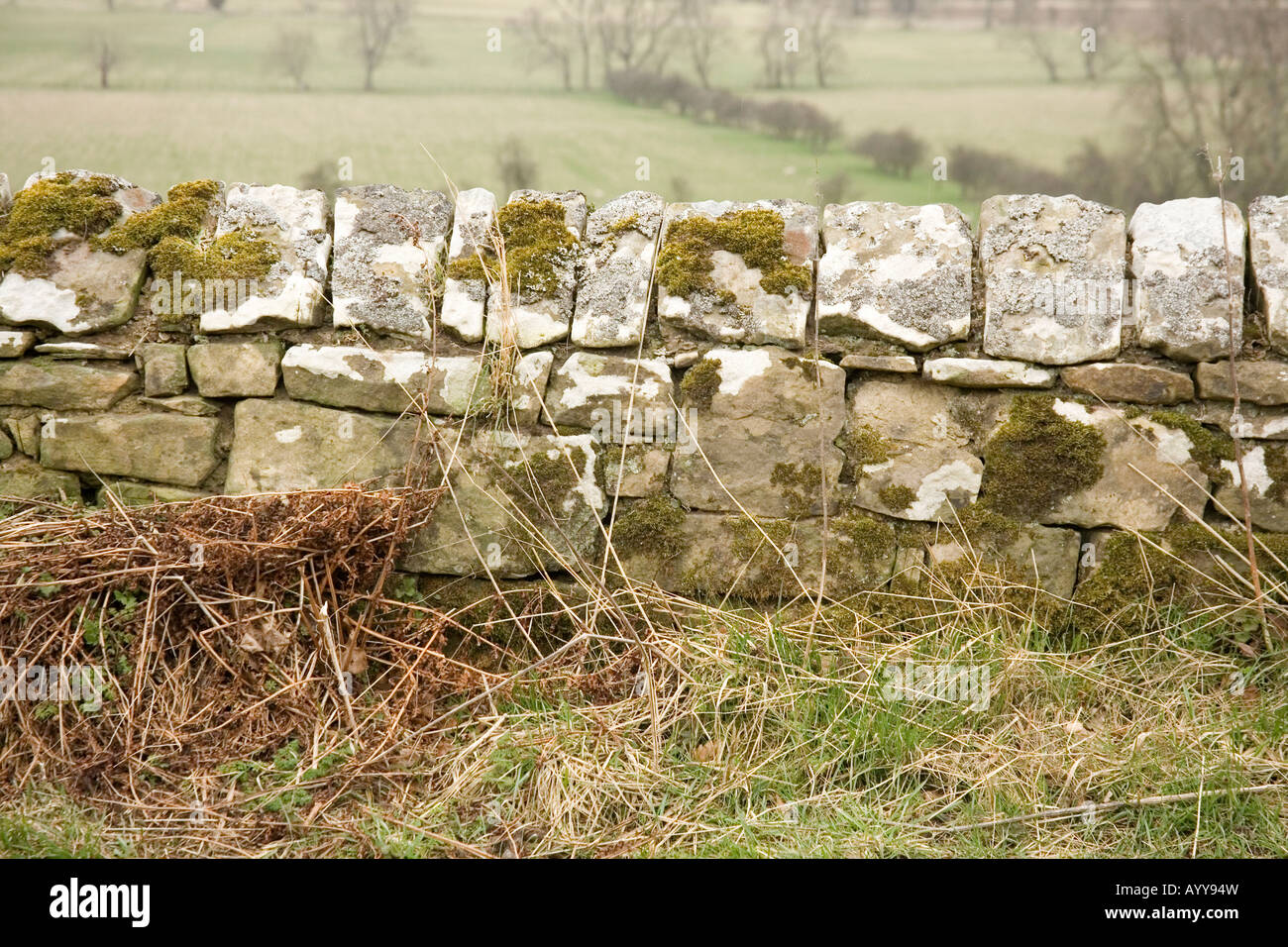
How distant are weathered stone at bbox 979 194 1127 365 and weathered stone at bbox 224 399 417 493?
6.33 feet

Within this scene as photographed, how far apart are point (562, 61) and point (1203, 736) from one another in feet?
21.4

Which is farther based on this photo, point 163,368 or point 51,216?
point 51,216

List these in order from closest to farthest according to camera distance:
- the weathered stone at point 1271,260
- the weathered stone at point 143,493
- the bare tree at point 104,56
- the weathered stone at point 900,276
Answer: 1. the weathered stone at point 1271,260
2. the weathered stone at point 900,276
3. the weathered stone at point 143,493
4. the bare tree at point 104,56

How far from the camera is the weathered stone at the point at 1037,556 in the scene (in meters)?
2.86

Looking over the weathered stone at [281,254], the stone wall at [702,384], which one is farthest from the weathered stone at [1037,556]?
the weathered stone at [281,254]

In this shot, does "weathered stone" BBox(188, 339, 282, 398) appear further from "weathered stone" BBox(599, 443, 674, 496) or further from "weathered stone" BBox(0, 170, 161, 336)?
"weathered stone" BBox(599, 443, 674, 496)

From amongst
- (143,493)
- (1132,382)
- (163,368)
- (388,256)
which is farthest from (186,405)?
(1132,382)

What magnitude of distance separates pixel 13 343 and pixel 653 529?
2.17m

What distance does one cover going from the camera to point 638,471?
2918mm

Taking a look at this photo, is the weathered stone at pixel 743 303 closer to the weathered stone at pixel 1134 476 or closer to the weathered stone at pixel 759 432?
the weathered stone at pixel 759 432

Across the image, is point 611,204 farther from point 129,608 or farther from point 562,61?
point 562,61

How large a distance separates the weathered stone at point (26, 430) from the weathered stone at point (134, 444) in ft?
0.13

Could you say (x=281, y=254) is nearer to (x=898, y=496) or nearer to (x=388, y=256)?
(x=388, y=256)

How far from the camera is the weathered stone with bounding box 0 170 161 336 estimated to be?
2.95 m
